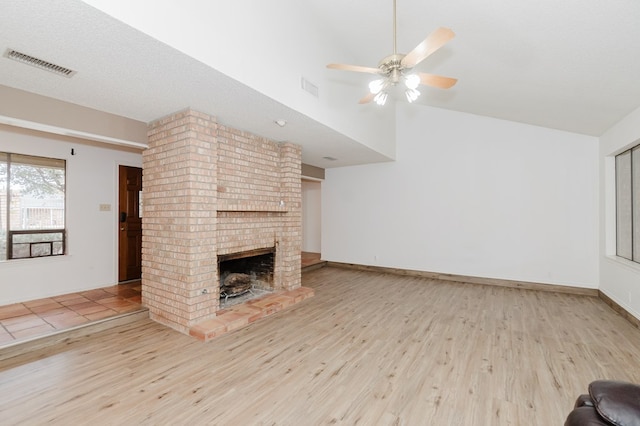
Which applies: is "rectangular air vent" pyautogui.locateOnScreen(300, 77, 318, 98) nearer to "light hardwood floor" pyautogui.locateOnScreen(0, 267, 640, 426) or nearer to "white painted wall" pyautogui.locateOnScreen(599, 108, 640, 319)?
"light hardwood floor" pyautogui.locateOnScreen(0, 267, 640, 426)

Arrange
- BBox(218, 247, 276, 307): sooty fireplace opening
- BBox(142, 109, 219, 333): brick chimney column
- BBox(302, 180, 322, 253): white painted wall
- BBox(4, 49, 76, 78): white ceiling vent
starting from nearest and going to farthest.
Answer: BBox(4, 49, 76, 78): white ceiling vent, BBox(142, 109, 219, 333): brick chimney column, BBox(218, 247, 276, 307): sooty fireplace opening, BBox(302, 180, 322, 253): white painted wall

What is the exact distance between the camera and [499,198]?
18.0 ft

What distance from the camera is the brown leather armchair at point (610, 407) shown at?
106cm

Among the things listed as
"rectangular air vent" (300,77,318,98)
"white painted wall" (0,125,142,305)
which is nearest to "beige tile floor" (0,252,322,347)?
"white painted wall" (0,125,142,305)

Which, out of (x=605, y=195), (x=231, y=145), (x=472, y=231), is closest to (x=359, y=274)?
(x=472, y=231)

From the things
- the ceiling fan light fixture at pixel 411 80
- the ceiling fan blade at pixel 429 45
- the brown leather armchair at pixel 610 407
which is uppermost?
the ceiling fan blade at pixel 429 45

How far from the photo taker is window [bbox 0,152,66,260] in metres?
3.81

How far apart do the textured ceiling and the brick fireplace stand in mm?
301

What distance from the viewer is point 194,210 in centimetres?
321

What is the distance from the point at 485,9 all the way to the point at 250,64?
7.44 ft

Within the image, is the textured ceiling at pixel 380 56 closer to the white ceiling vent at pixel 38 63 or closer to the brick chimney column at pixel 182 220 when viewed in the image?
the white ceiling vent at pixel 38 63

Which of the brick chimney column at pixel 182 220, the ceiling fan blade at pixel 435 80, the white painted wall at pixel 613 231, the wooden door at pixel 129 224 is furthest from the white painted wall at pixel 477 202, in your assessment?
the wooden door at pixel 129 224

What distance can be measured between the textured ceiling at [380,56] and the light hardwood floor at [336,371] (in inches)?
103

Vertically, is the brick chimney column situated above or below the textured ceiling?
below
